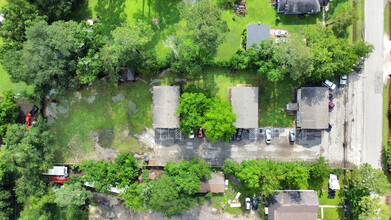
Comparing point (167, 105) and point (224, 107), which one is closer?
point (224, 107)

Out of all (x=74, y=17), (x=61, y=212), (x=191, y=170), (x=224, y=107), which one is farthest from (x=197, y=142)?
(x=74, y=17)

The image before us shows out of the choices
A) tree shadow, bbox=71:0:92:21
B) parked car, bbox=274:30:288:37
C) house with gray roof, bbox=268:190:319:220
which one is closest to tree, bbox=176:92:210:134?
parked car, bbox=274:30:288:37

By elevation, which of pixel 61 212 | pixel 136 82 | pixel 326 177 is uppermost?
pixel 136 82

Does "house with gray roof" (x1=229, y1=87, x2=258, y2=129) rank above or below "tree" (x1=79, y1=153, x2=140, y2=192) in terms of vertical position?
above

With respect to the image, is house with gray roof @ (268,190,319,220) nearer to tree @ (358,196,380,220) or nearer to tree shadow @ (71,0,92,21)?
tree @ (358,196,380,220)

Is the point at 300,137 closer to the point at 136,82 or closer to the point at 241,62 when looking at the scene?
the point at 241,62

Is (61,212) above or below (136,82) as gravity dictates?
below

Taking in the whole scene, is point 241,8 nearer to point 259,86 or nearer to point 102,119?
point 259,86

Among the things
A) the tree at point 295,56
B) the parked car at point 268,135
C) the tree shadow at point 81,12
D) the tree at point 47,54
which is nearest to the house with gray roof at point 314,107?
the tree at point 295,56
